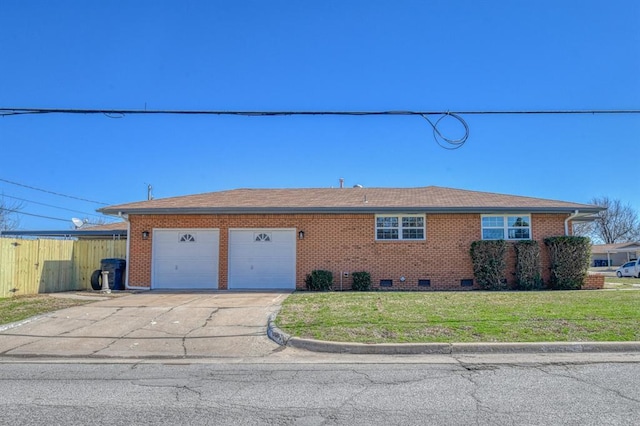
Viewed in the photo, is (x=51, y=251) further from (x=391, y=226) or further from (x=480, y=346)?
(x=480, y=346)

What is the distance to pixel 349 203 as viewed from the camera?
17.2 metres

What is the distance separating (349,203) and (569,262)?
778 centimetres

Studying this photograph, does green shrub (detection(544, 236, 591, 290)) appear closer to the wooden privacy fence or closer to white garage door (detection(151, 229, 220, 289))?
white garage door (detection(151, 229, 220, 289))

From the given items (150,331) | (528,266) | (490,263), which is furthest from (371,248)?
(150,331)

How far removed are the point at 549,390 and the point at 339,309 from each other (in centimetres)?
585

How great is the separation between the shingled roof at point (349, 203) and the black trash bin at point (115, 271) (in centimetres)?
179

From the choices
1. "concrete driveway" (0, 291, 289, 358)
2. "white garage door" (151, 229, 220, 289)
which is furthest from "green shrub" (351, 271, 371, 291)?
"white garage door" (151, 229, 220, 289)

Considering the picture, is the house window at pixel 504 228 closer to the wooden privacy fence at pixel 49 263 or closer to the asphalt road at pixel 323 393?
the asphalt road at pixel 323 393

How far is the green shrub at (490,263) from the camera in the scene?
16.2m

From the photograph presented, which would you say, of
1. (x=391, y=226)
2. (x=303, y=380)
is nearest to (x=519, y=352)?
(x=303, y=380)

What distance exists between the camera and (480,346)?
751 centimetres

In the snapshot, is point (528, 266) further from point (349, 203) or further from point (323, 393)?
point (323, 393)

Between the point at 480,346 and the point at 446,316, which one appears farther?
the point at 446,316

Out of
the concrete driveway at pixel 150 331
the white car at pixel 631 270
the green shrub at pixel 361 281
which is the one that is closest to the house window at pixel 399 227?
the green shrub at pixel 361 281
